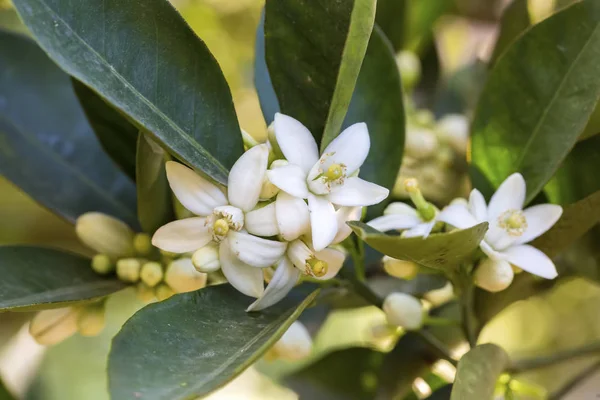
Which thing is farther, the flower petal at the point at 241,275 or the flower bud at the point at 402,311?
the flower bud at the point at 402,311

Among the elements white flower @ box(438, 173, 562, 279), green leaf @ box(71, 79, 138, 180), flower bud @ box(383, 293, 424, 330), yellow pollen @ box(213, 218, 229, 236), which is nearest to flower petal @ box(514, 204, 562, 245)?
white flower @ box(438, 173, 562, 279)

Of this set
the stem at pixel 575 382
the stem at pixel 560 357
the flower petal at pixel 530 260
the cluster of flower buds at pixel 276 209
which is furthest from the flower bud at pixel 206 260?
the stem at pixel 575 382

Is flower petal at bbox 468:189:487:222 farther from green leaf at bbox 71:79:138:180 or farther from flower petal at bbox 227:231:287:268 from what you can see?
green leaf at bbox 71:79:138:180

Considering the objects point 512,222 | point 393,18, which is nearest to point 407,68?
point 393,18

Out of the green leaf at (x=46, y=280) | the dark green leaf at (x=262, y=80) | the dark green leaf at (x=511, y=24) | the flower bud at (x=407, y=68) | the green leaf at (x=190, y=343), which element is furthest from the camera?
the flower bud at (x=407, y=68)

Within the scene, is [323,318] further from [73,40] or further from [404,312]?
[73,40]

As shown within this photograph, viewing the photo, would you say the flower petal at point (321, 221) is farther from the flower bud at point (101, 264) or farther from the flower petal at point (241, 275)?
the flower bud at point (101, 264)
